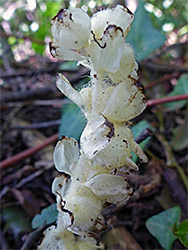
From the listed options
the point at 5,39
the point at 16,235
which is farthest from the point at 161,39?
the point at 5,39

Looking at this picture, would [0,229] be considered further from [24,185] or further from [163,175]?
[163,175]

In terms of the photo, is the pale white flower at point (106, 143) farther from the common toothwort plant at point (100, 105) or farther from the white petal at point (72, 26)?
the white petal at point (72, 26)

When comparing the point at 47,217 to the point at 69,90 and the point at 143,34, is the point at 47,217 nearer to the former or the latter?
the point at 69,90

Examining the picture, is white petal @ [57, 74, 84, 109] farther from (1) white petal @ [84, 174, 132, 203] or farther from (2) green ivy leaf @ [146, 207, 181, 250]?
(2) green ivy leaf @ [146, 207, 181, 250]

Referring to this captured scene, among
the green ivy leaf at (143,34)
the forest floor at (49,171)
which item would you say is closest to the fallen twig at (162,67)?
the forest floor at (49,171)

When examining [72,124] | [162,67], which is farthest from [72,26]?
[162,67]

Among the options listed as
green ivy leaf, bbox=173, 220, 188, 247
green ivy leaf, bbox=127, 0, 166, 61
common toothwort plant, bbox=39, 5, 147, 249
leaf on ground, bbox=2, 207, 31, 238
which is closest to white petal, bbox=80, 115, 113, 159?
common toothwort plant, bbox=39, 5, 147, 249

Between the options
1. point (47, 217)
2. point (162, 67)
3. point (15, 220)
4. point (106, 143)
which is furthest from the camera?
point (162, 67)
